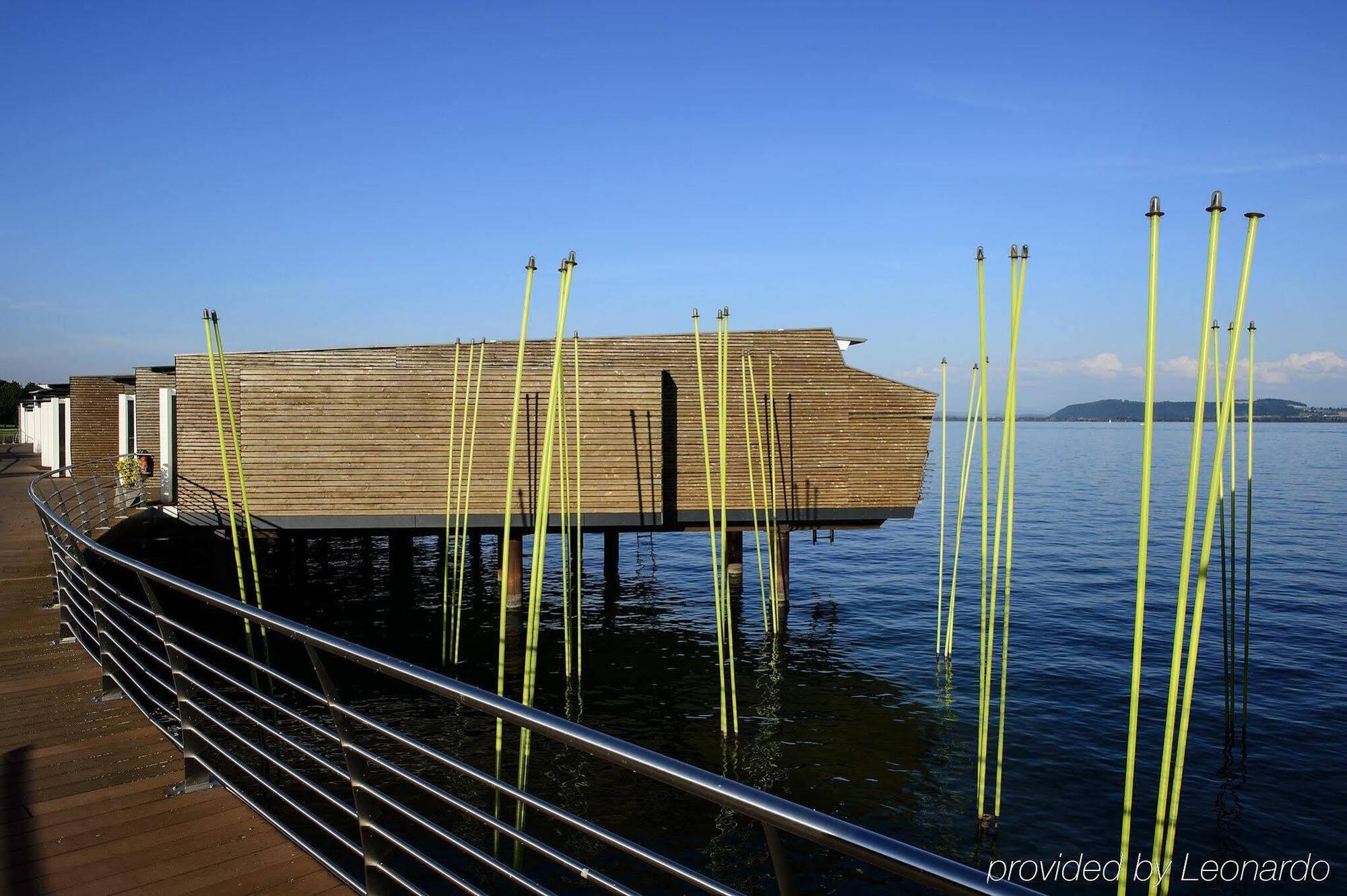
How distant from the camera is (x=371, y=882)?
9.93ft

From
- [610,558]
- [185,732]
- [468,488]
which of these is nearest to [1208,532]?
[185,732]

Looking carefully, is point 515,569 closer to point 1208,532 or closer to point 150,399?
point 150,399

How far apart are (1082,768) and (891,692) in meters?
3.52

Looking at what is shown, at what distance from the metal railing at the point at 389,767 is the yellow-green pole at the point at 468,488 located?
5.20 feet

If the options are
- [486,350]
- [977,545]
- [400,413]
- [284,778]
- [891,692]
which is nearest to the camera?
[284,778]

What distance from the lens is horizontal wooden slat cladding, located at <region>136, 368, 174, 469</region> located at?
69.3ft

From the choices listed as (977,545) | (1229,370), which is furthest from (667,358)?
(977,545)

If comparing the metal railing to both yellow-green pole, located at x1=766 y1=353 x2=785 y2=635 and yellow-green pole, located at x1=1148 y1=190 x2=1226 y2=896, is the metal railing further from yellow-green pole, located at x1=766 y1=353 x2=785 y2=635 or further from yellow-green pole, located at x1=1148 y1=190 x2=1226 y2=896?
yellow-green pole, located at x1=766 y1=353 x2=785 y2=635

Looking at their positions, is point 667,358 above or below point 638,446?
above

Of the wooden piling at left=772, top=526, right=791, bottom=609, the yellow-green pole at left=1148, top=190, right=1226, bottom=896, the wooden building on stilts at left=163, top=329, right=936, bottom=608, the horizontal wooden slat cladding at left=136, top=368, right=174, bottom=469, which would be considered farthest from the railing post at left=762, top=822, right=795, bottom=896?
the horizontal wooden slat cladding at left=136, top=368, right=174, bottom=469

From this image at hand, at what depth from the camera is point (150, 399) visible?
2120 cm

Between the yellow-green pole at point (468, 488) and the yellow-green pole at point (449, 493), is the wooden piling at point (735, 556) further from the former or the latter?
the yellow-green pole at point (449, 493)

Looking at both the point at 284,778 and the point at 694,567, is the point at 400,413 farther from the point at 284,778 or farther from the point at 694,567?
the point at 694,567

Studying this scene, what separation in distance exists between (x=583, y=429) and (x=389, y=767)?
14170mm
